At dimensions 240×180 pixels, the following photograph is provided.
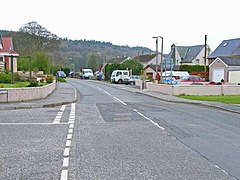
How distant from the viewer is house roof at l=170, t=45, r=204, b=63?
95.3m

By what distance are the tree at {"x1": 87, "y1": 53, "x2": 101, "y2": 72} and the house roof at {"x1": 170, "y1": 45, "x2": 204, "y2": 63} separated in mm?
26103

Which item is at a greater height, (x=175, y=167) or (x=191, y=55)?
(x=191, y=55)

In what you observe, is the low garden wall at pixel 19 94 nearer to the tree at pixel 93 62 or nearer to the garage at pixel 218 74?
the garage at pixel 218 74

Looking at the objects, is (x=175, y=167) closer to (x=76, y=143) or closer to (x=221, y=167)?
(x=221, y=167)

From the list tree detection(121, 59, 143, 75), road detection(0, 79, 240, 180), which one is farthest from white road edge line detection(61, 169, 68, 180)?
tree detection(121, 59, 143, 75)

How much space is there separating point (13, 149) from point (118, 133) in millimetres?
3516

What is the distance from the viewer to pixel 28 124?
518 inches

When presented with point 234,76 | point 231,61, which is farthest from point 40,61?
point 231,61

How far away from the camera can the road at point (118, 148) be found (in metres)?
6.66

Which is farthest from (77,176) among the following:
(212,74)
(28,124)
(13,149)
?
(212,74)

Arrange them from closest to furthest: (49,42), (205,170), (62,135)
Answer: (205,170), (62,135), (49,42)

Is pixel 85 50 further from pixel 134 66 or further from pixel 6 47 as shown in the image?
pixel 6 47

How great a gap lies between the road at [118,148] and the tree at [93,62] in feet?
323

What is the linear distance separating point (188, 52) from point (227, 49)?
28252 millimetres
